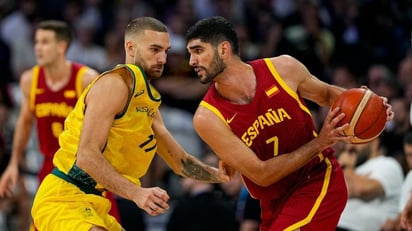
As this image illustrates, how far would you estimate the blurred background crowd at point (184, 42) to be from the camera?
42.6 feet

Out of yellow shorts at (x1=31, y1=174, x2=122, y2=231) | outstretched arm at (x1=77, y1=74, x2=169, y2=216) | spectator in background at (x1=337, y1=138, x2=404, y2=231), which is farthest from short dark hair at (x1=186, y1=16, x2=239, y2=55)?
spectator in background at (x1=337, y1=138, x2=404, y2=231)

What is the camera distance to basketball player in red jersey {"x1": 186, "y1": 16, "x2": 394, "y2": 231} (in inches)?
264

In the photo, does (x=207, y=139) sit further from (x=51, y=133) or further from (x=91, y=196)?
(x=51, y=133)

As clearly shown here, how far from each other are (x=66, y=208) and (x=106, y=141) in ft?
1.95

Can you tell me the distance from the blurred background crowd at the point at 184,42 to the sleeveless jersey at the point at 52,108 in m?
2.94

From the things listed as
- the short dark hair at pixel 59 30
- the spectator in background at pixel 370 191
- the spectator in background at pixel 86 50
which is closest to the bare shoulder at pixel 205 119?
the spectator in background at pixel 370 191

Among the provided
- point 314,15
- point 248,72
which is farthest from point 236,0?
point 248,72

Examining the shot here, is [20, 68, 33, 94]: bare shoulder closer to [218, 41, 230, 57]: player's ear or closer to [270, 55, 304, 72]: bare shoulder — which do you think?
[218, 41, 230, 57]: player's ear

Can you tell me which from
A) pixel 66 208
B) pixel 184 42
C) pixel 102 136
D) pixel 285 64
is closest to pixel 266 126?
pixel 285 64

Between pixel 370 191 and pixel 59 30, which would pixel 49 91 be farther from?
pixel 370 191

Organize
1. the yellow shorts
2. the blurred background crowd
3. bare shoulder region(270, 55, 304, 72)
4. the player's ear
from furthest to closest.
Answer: the blurred background crowd
bare shoulder region(270, 55, 304, 72)
the player's ear
the yellow shorts

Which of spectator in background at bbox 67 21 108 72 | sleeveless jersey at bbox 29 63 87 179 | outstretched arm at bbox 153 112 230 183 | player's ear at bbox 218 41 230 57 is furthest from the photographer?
spectator in background at bbox 67 21 108 72

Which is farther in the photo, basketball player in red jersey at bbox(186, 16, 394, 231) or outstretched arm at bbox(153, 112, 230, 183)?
outstretched arm at bbox(153, 112, 230, 183)

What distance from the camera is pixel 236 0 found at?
15406mm
